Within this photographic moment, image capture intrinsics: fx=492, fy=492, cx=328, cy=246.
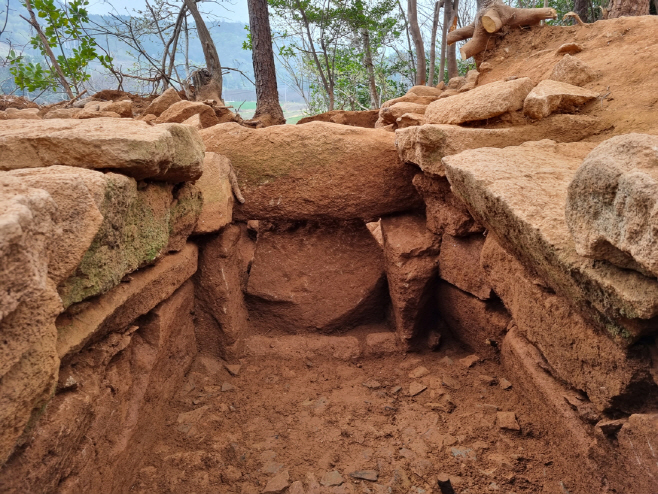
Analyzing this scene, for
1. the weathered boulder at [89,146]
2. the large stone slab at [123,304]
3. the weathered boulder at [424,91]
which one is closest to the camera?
the large stone slab at [123,304]

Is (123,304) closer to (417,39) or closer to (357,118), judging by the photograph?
(357,118)

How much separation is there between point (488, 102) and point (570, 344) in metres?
1.27

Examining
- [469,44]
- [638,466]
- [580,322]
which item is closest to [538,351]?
[580,322]

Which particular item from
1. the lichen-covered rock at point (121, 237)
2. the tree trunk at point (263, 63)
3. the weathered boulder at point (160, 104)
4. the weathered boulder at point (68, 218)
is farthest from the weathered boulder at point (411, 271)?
the tree trunk at point (263, 63)

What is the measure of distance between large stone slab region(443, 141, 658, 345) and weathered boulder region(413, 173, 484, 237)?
345 millimetres

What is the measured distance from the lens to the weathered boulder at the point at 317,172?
2680 millimetres

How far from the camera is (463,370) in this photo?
2453 mm

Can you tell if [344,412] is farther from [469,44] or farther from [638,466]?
[469,44]

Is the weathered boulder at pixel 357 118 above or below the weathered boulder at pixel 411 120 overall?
above

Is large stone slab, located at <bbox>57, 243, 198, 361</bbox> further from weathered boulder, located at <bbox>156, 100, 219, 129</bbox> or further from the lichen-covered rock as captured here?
weathered boulder, located at <bbox>156, 100, 219, 129</bbox>

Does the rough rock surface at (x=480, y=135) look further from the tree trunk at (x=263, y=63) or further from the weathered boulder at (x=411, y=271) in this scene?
the tree trunk at (x=263, y=63)

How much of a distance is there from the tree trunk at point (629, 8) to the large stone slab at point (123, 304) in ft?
15.2

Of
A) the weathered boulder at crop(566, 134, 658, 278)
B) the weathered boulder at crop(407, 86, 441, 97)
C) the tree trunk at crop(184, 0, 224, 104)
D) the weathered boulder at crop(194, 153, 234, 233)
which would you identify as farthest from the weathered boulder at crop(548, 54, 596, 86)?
the tree trunk at crop(184, 0, 224, 104)

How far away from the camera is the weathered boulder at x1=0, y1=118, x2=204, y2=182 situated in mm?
1535
